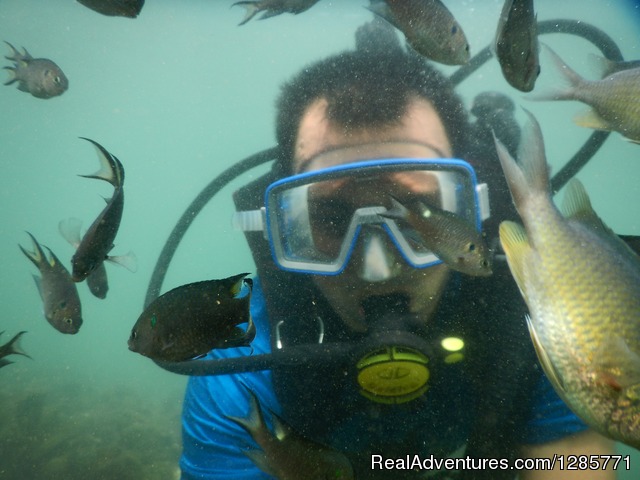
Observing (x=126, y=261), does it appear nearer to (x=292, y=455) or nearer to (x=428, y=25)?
(x=292, y=455)

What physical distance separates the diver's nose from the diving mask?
7cm

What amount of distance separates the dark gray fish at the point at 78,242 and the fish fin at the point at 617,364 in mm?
2625

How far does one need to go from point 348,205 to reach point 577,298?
85.0 inches

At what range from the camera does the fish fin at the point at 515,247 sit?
854mm

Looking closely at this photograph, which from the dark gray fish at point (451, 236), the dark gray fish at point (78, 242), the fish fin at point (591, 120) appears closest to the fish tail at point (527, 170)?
the dark gray fish at point (451, 236)

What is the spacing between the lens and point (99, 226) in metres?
1.36

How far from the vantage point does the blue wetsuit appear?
2.48m

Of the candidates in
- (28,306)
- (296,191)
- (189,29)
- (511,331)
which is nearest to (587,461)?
(511,331)

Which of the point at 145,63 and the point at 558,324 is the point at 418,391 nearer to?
the point at 558,324

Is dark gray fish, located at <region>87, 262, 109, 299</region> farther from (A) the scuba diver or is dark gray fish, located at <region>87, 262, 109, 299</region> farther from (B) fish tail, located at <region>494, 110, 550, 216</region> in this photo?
(B) fish tail, located at <region>494, 110, 550, 216</region>

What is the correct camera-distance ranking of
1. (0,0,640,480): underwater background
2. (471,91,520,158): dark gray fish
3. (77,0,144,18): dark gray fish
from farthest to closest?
(0,0,640,480): underwater background < (471,91,520,158): dark gray fish < (77,0,144,18): dark gray fish

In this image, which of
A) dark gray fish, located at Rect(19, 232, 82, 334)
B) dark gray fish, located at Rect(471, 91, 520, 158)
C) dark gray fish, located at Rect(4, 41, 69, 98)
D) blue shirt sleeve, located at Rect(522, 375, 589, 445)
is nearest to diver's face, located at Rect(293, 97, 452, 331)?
dark gray fish, located at Rect(471, 91, 520, 158)

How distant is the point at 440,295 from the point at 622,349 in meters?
2.06

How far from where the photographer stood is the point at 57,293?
2.22 metres
